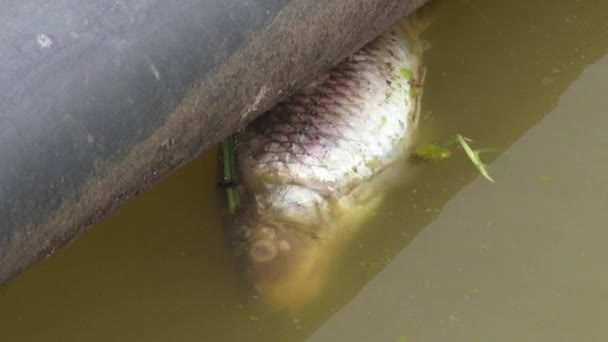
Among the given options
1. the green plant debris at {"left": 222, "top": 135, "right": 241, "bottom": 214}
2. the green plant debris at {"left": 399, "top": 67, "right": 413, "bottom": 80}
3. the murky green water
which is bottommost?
the murky green water

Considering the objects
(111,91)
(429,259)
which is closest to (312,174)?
(429,259)

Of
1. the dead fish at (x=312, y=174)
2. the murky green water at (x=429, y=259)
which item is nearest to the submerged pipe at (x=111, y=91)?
the dead fish at (x=312, y=174)

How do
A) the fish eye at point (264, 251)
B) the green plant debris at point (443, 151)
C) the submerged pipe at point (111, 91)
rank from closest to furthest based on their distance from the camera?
the submerged pipe at point (111, 91), the fish eye at point (264, 251), the green plant debris at point (443, 151)

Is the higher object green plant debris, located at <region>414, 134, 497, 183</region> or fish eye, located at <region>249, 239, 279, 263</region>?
green plant debris, located at <region>414, 134, 497, 183</region>

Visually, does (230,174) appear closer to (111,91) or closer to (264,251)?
(264,251)

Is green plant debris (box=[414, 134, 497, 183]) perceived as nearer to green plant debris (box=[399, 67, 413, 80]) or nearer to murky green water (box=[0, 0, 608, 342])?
murky green water (box=[0, 0, 608, 342])

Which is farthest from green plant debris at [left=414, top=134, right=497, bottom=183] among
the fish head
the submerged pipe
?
the submerged pipe

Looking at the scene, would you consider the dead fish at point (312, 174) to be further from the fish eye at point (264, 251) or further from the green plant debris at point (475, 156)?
the green plant debris at point (475, 156)

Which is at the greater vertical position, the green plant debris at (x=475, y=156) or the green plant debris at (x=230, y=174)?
the green plant debris at (x=230, y=174)
